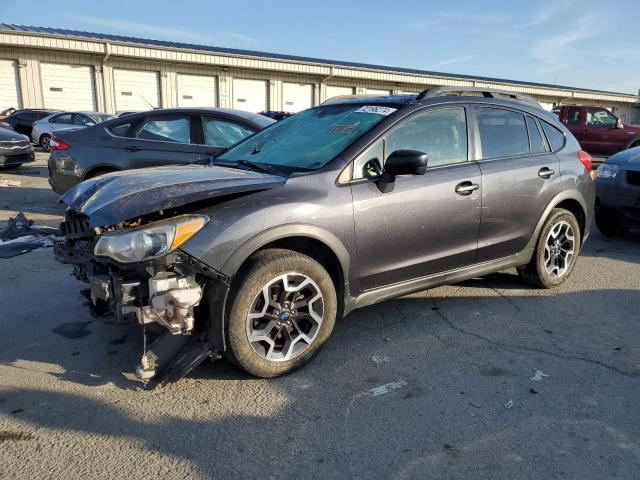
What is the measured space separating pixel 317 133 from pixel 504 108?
1734mm

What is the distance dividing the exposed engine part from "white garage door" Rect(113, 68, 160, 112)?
2428 centimetres

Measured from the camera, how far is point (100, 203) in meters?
2.88

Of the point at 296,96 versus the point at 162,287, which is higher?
the point at 296,96

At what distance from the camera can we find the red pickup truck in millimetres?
15914

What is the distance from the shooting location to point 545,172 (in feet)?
14.5

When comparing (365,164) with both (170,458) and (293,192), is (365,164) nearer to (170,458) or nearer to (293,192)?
(293,192)

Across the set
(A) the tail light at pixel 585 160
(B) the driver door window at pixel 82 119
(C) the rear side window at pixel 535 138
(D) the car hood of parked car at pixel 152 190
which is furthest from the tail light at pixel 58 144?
(B) the driver door window at pixel 82 119

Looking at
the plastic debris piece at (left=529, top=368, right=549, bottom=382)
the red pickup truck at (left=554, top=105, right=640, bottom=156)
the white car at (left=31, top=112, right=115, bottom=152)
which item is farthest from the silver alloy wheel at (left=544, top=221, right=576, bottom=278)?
the white car at (left=31, top=112, right=115, bottom=152)

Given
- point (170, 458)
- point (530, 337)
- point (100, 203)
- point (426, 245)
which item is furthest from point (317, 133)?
point (170, 458)

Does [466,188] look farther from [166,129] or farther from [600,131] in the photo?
[600,131]

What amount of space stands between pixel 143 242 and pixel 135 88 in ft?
83.2

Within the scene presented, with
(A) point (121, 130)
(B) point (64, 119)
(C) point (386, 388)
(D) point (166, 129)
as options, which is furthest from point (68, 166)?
(B) point (64, 119)

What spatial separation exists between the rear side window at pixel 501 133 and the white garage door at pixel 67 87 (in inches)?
962

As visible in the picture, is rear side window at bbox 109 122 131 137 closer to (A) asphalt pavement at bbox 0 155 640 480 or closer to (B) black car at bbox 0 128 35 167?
(A) asphalt pavement at bbox 0 155 640 480
